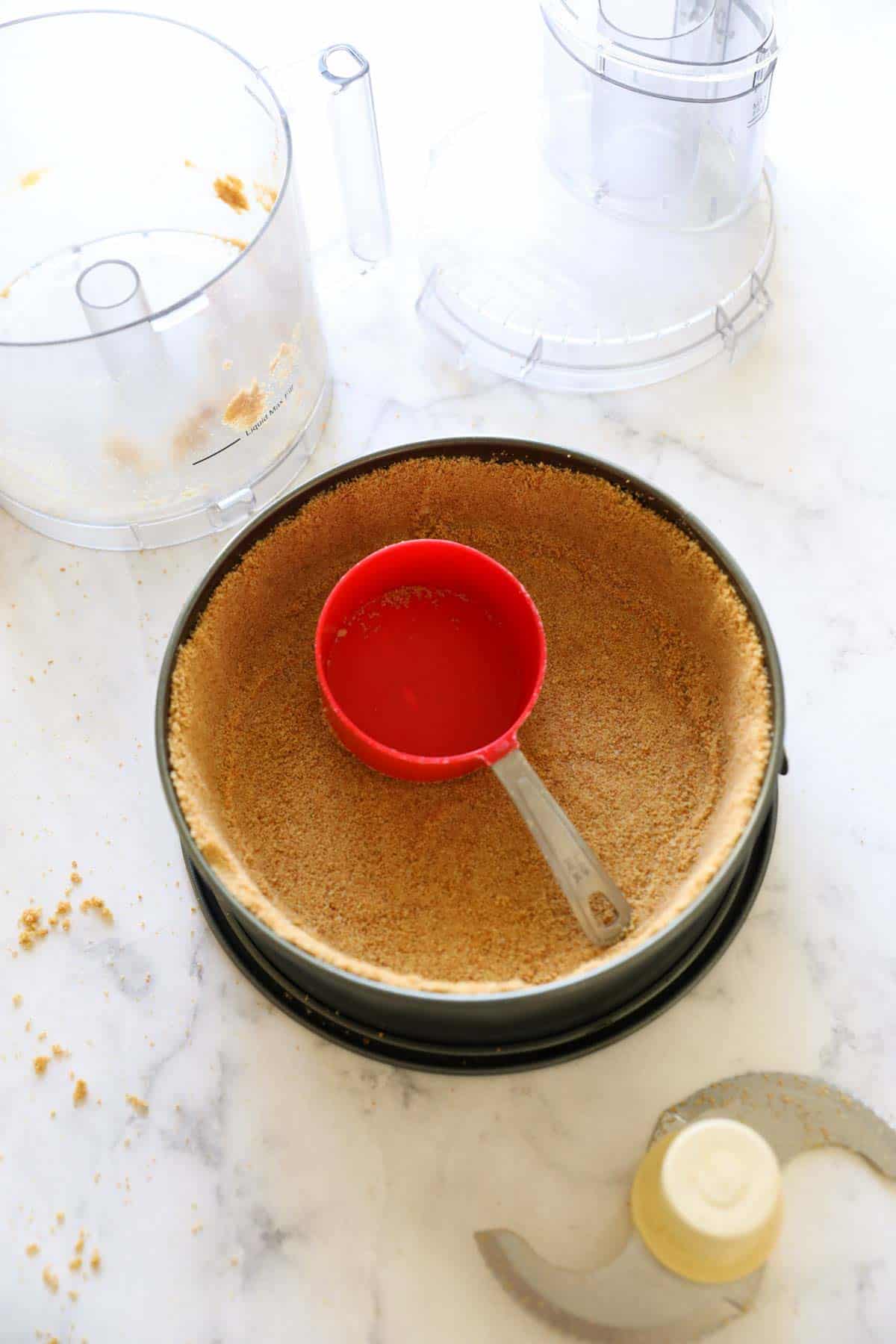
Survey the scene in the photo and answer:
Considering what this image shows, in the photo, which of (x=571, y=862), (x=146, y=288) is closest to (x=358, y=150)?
(x=146, y=288)

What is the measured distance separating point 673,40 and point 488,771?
0.51 meters

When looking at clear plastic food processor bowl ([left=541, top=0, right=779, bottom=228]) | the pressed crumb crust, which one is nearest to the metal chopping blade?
the pressed crumb crust

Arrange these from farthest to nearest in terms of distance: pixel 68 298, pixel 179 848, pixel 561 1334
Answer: pixel 68 298 → pixel 179 848 → pixel 561 1334

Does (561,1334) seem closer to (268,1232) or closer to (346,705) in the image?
(268,1232)

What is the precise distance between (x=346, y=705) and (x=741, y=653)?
23 cm

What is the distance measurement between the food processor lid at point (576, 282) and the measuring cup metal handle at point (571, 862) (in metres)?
0.34

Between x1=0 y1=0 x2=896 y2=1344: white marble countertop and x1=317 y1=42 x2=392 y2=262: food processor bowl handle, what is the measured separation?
0.08 m

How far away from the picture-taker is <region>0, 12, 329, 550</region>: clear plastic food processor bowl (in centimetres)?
69

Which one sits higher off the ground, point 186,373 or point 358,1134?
point 186,373

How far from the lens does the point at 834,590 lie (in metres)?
0.75

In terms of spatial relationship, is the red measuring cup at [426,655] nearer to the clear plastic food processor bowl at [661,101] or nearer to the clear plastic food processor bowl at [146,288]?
the clear plastic food processor bowl at [146,288]

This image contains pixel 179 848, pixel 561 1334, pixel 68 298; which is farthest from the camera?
pixel 68 298

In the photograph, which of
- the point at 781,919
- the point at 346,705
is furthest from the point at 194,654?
the point at 781,919

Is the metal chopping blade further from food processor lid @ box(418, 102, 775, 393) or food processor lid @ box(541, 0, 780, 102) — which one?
food processor lid @ box(541, 0, 780, 102)
